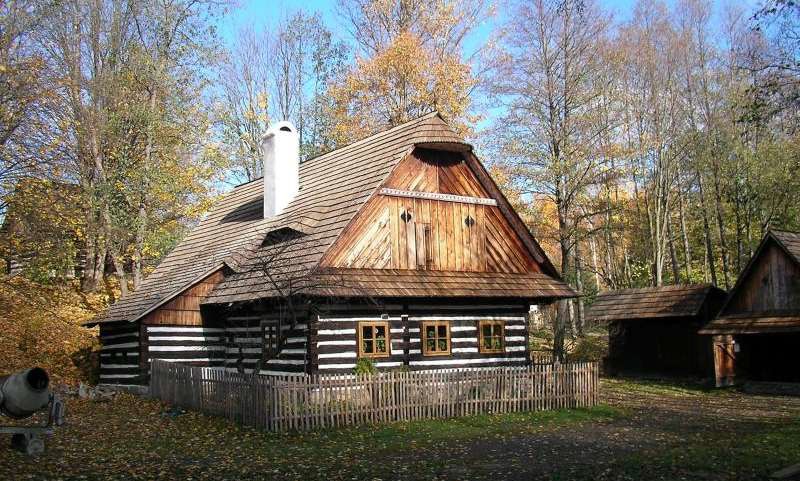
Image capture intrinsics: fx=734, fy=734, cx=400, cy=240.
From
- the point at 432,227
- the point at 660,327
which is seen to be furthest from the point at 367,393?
the point at 660,327

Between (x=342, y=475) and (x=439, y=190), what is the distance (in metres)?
11.7

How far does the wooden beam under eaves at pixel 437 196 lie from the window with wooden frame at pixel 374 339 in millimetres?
3544

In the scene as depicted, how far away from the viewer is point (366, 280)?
1852cm

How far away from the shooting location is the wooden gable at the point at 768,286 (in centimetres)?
2322

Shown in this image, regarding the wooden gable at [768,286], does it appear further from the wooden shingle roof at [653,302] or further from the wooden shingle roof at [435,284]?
the wooden shingle roof at [435,284]

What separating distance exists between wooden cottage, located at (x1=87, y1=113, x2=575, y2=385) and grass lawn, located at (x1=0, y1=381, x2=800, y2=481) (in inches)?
133

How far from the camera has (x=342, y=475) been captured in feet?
34.5

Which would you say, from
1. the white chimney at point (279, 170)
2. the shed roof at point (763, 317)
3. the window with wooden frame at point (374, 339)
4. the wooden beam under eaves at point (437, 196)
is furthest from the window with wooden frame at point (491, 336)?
the shed roof at point (763, 317)

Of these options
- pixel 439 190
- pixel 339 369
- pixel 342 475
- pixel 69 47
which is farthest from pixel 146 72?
pixel 342 475

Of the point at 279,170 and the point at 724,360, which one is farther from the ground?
the point at 279,170

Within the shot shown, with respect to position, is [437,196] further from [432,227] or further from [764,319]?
[764,319]

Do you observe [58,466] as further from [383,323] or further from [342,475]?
[383,323]

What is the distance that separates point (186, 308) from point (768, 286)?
18.4 m

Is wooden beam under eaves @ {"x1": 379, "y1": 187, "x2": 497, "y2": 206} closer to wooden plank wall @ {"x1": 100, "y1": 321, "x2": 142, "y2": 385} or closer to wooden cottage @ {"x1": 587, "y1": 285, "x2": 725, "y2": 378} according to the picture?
wooden plank wall @ {"x1": 100, "y1": 321, "x2": 142, "y2": 385}
